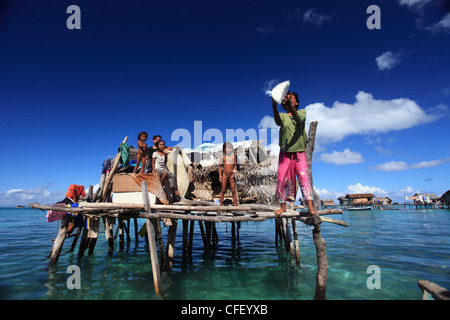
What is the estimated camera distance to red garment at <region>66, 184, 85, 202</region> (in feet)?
29.0

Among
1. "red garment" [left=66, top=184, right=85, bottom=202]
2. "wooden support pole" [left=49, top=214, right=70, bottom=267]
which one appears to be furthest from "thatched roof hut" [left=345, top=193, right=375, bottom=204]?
"wooden support pole" [left=49, top=214, right=70, bottom=267]

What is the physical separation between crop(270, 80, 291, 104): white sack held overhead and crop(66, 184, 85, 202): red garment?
29.4 feet

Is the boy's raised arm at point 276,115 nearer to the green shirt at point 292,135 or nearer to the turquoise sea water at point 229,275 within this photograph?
the green shirt at point 292,135

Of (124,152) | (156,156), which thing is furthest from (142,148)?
(156,156)

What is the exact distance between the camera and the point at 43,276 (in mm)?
7395

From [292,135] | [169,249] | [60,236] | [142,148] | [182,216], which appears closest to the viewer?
[292,135]

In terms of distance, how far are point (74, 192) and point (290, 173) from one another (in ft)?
28.9

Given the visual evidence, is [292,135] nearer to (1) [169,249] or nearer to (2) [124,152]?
(1) [169,249]

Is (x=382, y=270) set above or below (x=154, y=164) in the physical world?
below

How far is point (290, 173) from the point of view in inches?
184

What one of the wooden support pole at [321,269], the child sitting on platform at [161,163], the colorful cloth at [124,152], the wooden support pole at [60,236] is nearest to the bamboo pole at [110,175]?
the colorful cloth at [124,152]
